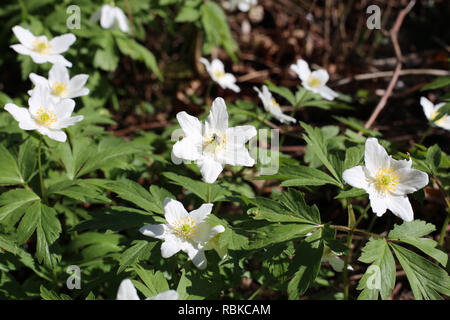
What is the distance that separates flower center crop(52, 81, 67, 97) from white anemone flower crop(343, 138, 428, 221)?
199cm

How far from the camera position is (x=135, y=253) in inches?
81.0

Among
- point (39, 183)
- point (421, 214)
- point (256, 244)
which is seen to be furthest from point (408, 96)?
point (39, 183)

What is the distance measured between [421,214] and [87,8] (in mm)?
3621

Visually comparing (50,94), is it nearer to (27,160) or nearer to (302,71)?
(27,160)

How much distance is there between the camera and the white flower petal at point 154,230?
2.04 metres

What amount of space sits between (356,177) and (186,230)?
35.8 inches

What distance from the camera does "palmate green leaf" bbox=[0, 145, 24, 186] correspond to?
2.44 metres

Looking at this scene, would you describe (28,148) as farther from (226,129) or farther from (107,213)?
(226,129)

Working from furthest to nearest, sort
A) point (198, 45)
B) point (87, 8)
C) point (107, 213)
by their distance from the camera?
point (198, 45), point (87, 8), point (107, 213)

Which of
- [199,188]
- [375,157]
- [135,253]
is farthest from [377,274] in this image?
[135,253]

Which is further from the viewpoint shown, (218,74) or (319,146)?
(218,74)

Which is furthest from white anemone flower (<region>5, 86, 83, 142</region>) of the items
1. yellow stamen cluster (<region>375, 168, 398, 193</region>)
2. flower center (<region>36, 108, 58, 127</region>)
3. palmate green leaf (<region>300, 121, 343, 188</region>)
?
yellow stamen cluster (<region>375, 168, 398, 193</region>)

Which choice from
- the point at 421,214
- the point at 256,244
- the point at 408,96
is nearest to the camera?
the point at 256,244

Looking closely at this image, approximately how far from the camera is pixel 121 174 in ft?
9.34
